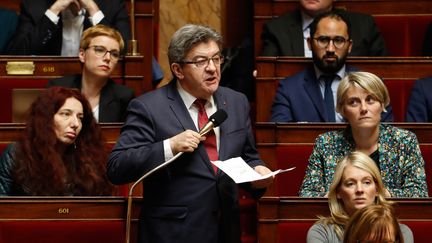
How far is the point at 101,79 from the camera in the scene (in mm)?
1790

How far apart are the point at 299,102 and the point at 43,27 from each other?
1.55 ft

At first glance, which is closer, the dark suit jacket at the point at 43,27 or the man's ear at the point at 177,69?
the man's ear at the point at 177,69

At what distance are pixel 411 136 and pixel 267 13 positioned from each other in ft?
2.32

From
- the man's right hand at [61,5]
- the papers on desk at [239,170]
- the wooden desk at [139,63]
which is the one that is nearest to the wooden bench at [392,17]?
the wooden desk at [139,63]

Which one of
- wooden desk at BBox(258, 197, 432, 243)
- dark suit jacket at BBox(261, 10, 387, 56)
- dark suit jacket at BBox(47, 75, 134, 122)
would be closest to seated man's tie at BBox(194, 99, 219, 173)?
wooden desk at BBox(258, 197, 432, 243)

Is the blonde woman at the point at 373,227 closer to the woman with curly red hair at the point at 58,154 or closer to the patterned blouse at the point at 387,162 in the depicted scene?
the patterned blouse at the point at 387,162

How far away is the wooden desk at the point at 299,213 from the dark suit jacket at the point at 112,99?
44 cm

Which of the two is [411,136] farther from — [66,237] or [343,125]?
[66,237]

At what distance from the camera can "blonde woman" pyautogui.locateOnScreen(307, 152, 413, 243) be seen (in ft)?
4.30

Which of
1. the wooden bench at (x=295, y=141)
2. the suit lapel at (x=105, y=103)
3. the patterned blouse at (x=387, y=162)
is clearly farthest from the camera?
the suit lapel at (x=105, y=103)

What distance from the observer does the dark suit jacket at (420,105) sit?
5.87 ft

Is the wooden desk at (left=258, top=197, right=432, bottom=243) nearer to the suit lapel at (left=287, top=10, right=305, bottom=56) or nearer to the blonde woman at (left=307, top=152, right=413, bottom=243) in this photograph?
the blonde woman at (left=307, top=152, right=413, bottom=243)

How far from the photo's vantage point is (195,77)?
130cm

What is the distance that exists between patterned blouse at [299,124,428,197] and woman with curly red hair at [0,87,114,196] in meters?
0.27
